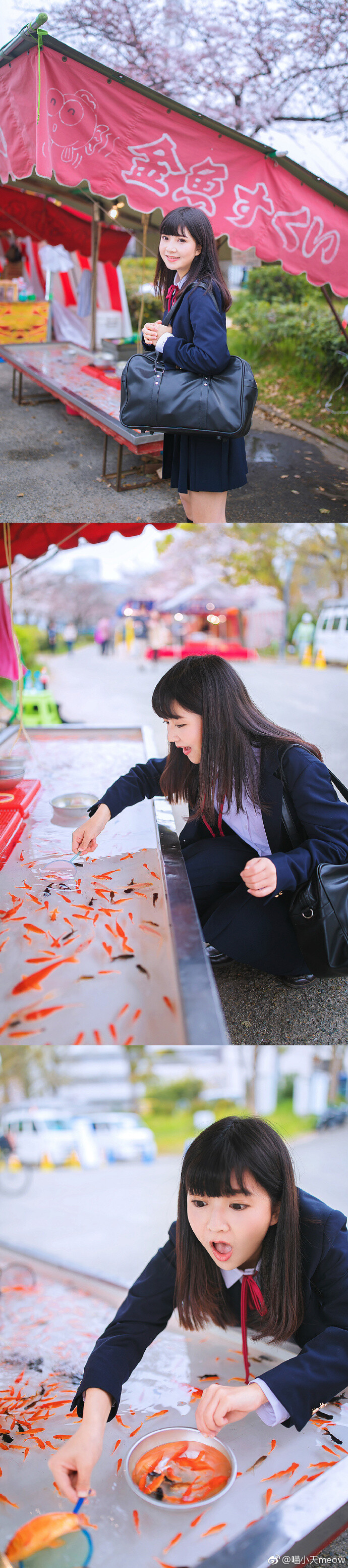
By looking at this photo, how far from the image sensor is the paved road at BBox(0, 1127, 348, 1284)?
318 cm

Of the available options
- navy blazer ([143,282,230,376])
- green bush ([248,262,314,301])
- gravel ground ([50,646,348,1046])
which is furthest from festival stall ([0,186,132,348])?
navy blazer ([143,282,230,376])

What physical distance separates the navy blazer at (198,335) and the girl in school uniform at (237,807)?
2.55 ft

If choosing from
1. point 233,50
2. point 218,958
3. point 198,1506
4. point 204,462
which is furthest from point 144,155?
point 198,1506

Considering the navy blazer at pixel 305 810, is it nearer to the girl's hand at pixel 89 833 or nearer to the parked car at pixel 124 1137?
the girl's hand at pixel 89 833

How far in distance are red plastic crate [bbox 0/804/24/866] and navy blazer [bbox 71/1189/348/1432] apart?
1171 mm

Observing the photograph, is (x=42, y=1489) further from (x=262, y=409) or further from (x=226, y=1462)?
(x=262, y=409)

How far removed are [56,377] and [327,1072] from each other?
11.9ft

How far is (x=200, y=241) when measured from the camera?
2182 millimetres

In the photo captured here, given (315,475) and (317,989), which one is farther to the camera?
(315,475)

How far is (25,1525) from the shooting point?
1843 millimetres

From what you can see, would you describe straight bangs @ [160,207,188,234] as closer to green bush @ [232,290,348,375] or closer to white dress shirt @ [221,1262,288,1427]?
white dress shirt @ [221,1262,288,1427]

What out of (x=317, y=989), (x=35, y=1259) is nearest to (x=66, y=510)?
(x=317, y=989)

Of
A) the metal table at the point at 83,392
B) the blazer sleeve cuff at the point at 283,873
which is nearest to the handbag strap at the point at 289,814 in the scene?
the blazer sleeve cuff at the point at 283,873

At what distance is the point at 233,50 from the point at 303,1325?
5.24 metres
